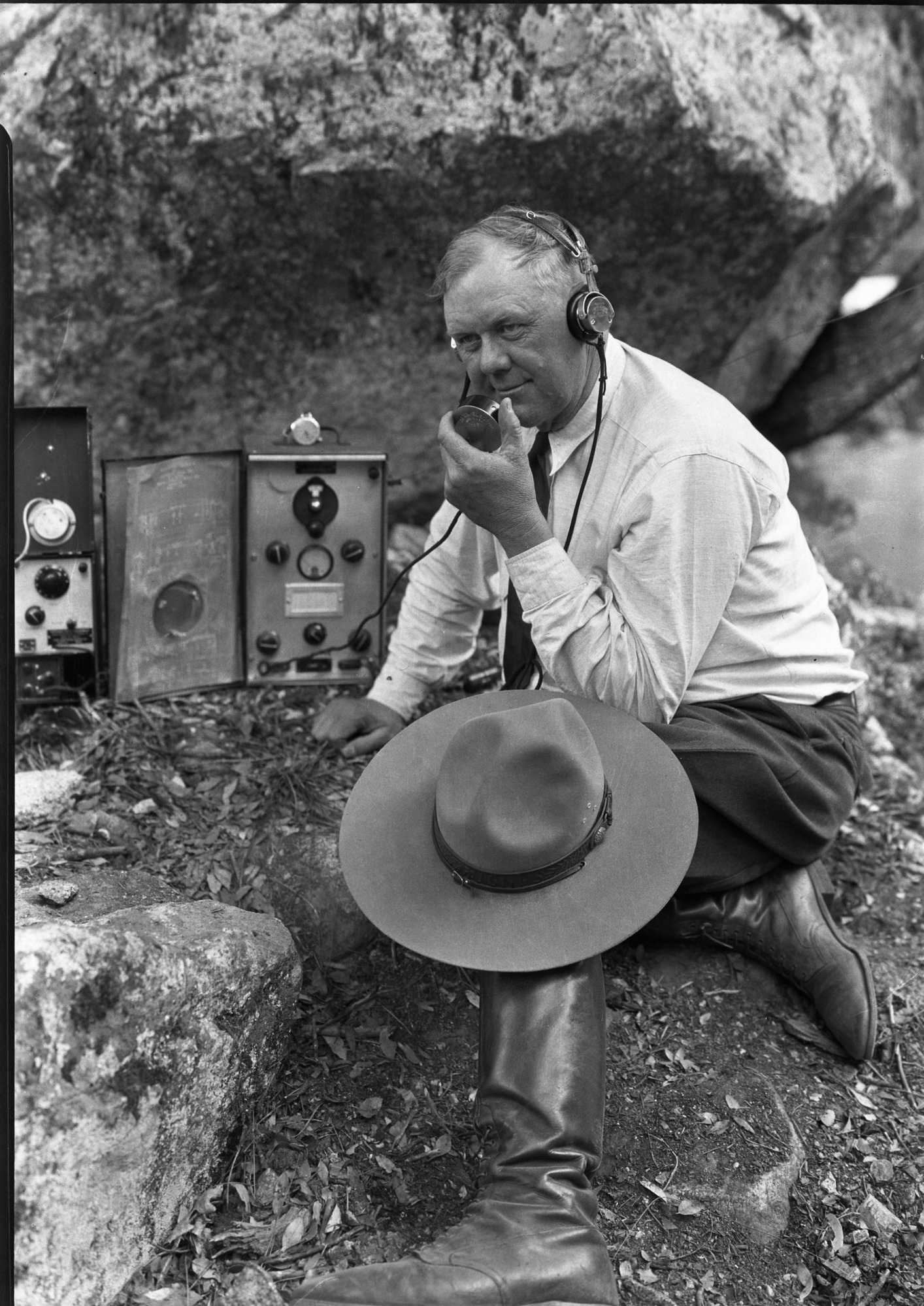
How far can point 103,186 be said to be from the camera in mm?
4527

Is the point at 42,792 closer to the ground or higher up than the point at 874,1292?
higher up

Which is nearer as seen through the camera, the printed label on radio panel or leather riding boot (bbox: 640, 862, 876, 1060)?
leather riding boot (bbox: 640, 862, 876, 1060)

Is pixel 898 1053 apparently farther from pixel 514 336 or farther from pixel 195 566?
pixel 195 566

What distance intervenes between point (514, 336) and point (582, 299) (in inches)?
7.1

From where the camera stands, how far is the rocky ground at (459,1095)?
2734mm

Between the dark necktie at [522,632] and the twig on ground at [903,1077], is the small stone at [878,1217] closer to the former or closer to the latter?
the twig on ground at [903,1077]

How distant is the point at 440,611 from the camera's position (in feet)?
12.8

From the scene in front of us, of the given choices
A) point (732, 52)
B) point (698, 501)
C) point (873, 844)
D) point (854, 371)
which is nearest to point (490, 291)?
point (698, 501)

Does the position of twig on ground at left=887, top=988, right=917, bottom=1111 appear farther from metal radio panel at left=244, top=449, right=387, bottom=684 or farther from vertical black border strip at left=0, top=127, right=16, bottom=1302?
vertical black border strip at left=0, top=127, right=16, bottom=1302

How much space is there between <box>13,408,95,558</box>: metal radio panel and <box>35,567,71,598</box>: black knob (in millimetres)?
54

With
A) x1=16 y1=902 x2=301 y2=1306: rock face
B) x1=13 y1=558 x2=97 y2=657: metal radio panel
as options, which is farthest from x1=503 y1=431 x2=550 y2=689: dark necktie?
x1=13 y1=558 x2=97 y2=657: metal radio panel

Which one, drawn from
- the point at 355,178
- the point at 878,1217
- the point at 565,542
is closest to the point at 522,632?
the point at 565,542

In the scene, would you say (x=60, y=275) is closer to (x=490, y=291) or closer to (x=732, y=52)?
(x=490, y=291)

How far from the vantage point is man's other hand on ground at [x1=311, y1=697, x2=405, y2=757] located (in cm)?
394
